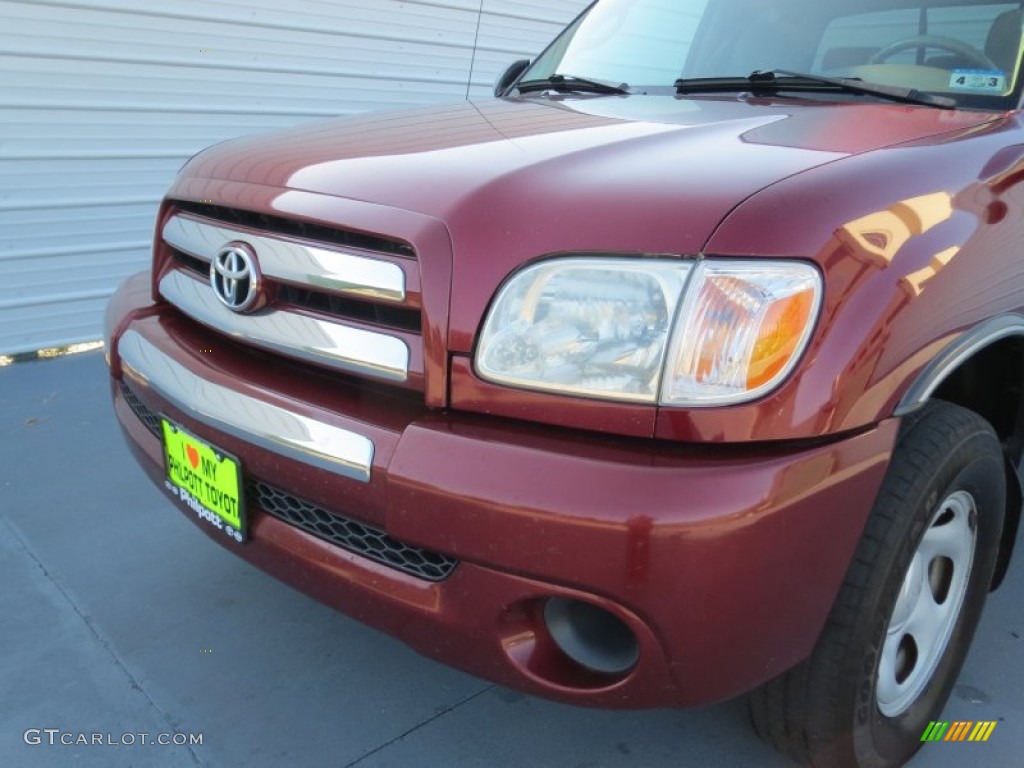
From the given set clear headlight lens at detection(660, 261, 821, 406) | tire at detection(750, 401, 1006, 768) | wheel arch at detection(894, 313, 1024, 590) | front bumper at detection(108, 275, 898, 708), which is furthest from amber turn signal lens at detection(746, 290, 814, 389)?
wheel arch at detection(894, 313, 1024, 590)

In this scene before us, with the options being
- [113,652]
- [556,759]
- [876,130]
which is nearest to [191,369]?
[113,652]

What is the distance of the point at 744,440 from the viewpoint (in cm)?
132

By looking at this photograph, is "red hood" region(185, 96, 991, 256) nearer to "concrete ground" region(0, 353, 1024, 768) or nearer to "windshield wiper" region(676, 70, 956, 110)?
"windshield wiper" region(676, 70, 956, 110)

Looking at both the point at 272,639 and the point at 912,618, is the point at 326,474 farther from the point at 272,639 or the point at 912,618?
the point at 912,618

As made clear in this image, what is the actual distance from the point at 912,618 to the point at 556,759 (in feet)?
2.57

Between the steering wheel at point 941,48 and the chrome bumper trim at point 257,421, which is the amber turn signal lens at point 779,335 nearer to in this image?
the chrome bumper trim at point 257,421

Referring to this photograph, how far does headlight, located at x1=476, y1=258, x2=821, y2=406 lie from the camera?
1.33 m

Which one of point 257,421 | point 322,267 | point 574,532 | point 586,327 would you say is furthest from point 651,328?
point 257,421

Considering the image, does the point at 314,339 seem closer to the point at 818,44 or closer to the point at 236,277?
the point at 236,277

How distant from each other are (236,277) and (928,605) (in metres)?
1.55

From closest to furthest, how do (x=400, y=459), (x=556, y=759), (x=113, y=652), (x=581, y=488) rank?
(x=581, y=488) → (x=400, y=459) → (x=556, y=759) → (x=113, y=652)

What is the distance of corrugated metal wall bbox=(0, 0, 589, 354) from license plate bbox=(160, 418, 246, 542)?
278cm

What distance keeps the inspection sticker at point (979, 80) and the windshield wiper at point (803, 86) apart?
0.23ft

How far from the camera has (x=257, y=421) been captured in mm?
1652
